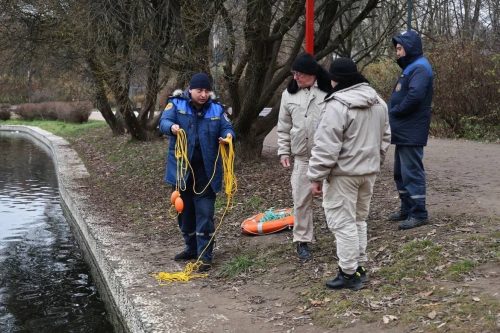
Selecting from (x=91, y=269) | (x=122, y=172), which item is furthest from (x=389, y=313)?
(x=122, y=172)

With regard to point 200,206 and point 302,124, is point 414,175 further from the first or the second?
point 200,206

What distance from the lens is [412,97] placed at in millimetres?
5898

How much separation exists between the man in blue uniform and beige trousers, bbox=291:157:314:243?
2.59 feet

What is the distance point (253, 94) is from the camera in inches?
423

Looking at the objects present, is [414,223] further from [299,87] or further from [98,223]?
[98,223]

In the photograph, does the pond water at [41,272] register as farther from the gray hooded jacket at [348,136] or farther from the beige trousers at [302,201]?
the gray hooded jacket at [348,136]

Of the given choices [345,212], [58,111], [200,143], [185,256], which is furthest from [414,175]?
[58,111]

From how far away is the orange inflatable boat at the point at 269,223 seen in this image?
23.2ft

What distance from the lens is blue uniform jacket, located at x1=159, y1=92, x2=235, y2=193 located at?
19.7 ft

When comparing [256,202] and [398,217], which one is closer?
[398,217]

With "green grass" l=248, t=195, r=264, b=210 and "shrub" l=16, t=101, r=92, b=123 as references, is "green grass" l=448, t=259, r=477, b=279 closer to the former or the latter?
"green grass" l=248, t=195, r=264, b=210

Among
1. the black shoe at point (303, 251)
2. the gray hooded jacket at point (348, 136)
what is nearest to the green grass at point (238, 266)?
the black shoe at point (303, 251)

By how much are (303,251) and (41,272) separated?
3768 millimetres

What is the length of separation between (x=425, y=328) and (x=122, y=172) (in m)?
10.7
